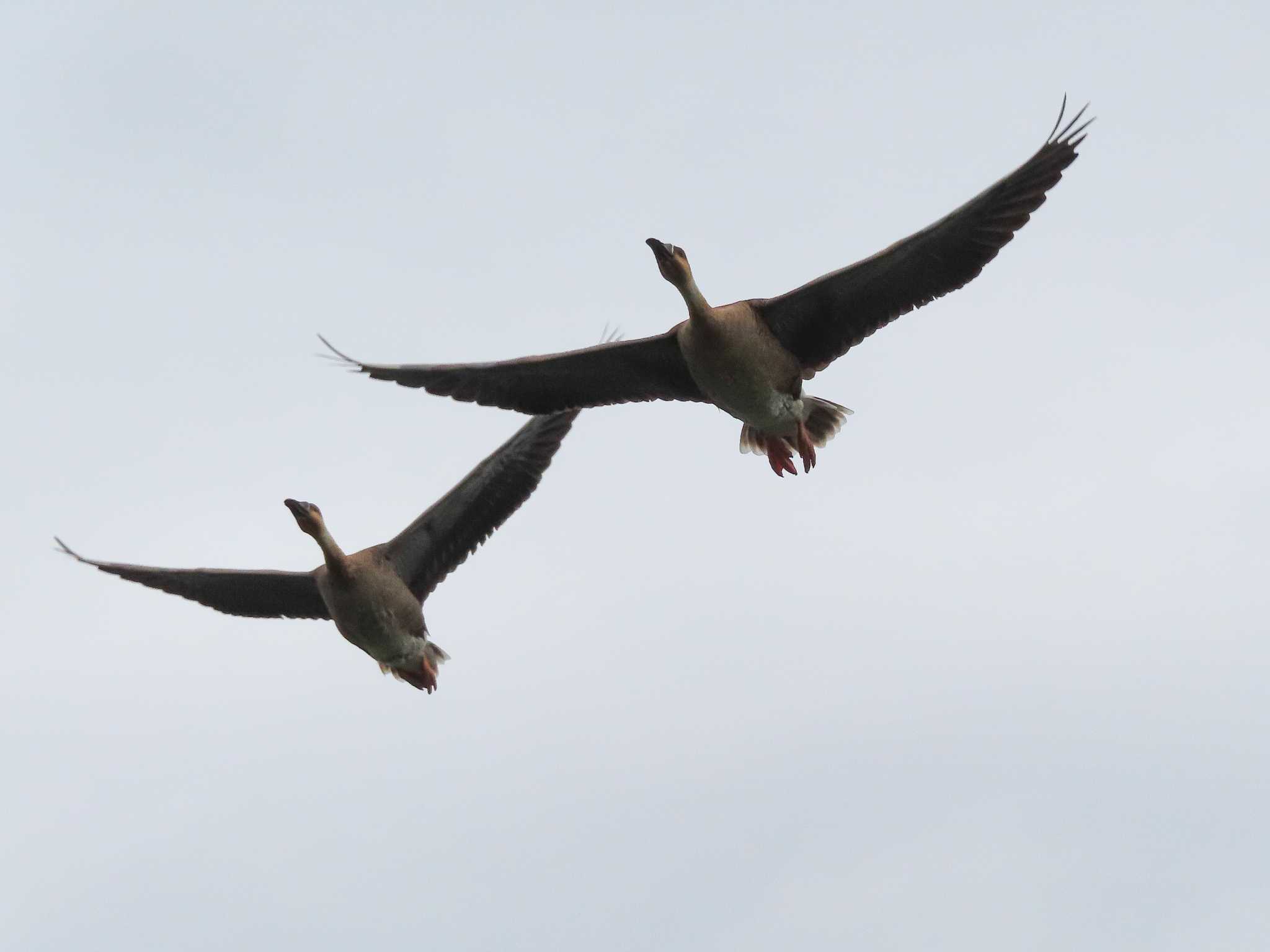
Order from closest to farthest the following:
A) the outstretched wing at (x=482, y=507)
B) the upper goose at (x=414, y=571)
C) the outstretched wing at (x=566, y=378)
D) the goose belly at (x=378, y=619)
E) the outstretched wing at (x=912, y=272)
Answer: the outstretched wing at (x=912, y=272), the outstretched wing at (x=566, y=378), the goose belly at (x=378, y=619), the upper goose at (x=414, y=571), the outstretched wing at (x=482, y=507)

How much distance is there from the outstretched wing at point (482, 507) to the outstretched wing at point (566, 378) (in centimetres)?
133

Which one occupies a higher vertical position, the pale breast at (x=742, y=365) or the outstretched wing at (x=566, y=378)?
the outstretched wing at (x=566, y=378)

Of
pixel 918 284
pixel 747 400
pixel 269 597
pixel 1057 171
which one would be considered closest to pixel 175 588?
pixel 269 597

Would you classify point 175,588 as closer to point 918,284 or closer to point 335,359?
point 335,359

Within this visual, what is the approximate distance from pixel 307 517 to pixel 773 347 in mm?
4160

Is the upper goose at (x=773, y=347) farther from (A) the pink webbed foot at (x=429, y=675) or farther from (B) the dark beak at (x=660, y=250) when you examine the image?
(A) the pink webbed foot at (x=429, y=675)

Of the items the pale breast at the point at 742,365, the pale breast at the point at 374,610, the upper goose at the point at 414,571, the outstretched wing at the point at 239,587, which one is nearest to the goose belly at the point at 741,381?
the pale breast at the point at 742,365

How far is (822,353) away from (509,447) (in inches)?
132

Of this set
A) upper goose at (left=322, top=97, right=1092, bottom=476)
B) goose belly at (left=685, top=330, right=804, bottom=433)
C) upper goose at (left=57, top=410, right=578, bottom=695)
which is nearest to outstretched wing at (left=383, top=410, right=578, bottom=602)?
upper goose at (left=57, top=410, right=578, bottom=695)

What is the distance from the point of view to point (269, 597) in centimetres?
1781

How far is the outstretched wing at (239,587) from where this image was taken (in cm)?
1730

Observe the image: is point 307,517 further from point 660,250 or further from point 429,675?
point 660,250

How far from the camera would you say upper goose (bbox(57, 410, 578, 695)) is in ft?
55.3

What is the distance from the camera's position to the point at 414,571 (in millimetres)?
17594
